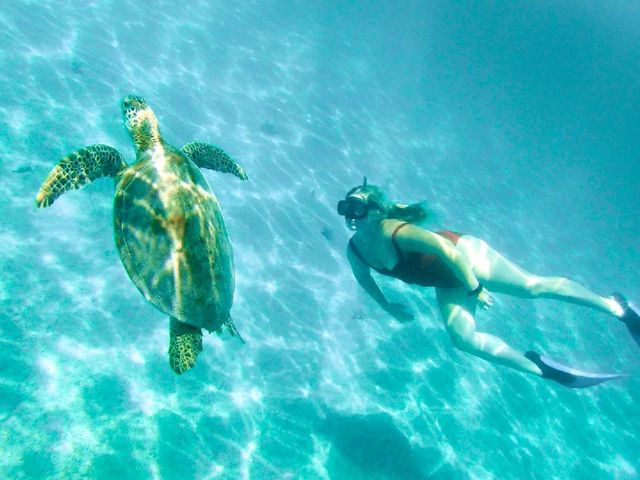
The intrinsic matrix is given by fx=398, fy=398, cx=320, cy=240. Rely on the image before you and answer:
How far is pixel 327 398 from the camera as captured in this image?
7492mm

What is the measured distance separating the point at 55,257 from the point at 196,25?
15.7 m

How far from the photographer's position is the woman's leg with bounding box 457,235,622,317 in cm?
589

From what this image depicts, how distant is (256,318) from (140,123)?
4.60m

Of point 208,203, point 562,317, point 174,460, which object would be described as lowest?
point 174,460

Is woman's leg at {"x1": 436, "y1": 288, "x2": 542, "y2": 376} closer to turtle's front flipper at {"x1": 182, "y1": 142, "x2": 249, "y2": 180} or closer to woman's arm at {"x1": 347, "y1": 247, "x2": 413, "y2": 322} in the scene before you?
woman's arm at {"x1": 347, "y1": 247, "x2": 413, "y2": 322}

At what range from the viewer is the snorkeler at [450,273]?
487cm

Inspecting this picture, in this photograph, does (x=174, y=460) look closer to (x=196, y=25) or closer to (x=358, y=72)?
(x=196, y=25)

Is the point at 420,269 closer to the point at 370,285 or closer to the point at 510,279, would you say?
the point at 370,285

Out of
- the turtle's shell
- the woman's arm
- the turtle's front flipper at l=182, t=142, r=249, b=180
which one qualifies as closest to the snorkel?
the woman's arm

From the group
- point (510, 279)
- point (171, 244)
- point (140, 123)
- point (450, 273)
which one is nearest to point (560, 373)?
point (510, 279)

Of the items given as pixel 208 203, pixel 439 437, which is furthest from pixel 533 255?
pixel 208 203

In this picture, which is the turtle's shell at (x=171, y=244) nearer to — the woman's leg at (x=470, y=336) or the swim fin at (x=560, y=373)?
the woman's leg at (x=470, y=336)

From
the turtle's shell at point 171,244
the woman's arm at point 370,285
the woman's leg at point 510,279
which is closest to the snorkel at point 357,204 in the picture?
the woman's arm at point 370,285

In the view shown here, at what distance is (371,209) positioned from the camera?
16.0 ft
